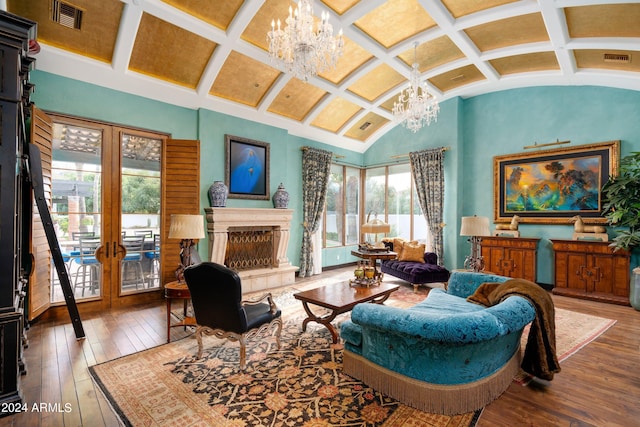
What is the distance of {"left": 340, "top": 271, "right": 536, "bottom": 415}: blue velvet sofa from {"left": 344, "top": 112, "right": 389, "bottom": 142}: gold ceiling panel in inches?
239

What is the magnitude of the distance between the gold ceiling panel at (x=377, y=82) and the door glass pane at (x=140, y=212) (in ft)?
13.5

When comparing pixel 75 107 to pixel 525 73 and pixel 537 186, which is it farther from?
pixel 537 186

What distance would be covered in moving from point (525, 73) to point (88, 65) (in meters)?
7.39

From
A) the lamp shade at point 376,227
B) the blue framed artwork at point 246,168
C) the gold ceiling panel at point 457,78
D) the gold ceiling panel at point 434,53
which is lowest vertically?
the lamp shade at point 376,227

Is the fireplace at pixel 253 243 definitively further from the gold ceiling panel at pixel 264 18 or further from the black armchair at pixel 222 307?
the gold ceiling panel at pixel 264 18

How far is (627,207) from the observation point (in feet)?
15.3

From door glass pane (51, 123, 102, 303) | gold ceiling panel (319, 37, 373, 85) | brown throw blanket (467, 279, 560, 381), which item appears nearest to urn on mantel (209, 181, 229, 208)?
door glass pane (51, 123, 102, 303)

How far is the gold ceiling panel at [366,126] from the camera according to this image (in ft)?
24.7

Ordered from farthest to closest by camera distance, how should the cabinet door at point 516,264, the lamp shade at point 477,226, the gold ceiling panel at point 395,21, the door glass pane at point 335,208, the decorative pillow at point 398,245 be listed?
the door glass pane at point 335,208 → the decorative pillow at point 398,245 → the cabinet door at point 516,264 → the lamp shade at point 477,226 → the gold ceiling panel at point 395,21

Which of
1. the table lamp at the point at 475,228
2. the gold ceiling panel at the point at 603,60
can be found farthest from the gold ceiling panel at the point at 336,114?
the gold ceiling panel at the point at 603,60

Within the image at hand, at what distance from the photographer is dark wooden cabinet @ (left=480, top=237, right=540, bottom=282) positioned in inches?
223

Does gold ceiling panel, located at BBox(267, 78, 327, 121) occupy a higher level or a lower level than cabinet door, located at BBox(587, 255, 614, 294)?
higher

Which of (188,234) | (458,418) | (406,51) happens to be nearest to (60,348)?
(188,234)

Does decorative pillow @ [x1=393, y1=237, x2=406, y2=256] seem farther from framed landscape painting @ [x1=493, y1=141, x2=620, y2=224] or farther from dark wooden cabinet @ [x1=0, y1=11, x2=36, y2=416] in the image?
dark wooden cabinet @ [x1=0, y1=11, x2=36, y2=416]
